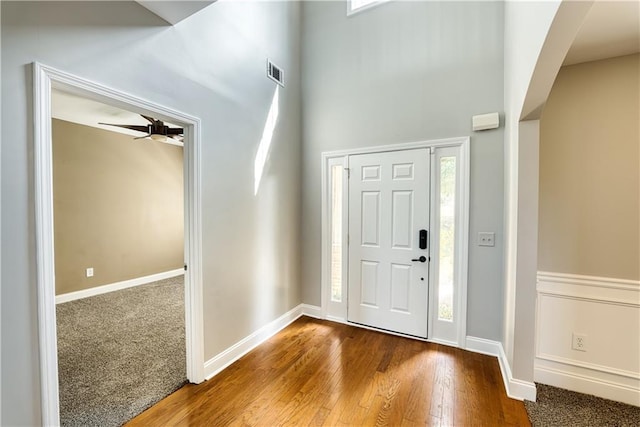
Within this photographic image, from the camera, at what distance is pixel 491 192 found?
104 inches

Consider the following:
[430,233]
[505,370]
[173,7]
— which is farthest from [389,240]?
[173,7]

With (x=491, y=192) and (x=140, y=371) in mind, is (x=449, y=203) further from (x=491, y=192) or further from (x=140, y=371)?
(x=140, y=371)

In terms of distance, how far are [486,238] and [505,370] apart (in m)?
1.12

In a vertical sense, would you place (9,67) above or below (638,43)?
below

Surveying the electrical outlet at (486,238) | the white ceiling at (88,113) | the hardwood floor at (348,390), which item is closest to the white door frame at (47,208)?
the hardwood floor at (348,390)

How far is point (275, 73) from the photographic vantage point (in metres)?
3.15

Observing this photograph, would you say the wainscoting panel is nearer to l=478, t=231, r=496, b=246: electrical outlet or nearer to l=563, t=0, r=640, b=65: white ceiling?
l=478, t=231, r=496, b=246: electrical outlet

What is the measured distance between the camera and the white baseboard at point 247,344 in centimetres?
239

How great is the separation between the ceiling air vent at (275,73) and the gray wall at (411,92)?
0.44 meters

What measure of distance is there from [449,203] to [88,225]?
5177 millimetres

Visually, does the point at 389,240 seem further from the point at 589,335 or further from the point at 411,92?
the point at 589,335

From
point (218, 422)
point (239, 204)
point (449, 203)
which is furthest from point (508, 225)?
point (218, 422)

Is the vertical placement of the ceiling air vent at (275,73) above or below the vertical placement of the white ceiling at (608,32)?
above

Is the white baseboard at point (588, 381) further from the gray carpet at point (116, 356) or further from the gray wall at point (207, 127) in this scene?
the gray carpet at point (116, 356)
